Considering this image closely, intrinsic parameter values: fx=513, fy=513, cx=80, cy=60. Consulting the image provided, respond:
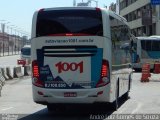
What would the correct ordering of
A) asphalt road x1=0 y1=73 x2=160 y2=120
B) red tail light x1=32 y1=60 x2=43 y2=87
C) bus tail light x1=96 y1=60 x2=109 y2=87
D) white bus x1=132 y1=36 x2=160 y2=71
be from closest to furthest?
1. bus tail light x1=96 y1=60 x2=109 y2=87
2. red tail light x1=32 y1=60 x2=43 y2=87
3. asphalt road x1=0 y1=73 x2=160 y2=120
4. white bus x1=132 y1=36 x2=160 y2=71

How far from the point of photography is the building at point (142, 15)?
2960 inches

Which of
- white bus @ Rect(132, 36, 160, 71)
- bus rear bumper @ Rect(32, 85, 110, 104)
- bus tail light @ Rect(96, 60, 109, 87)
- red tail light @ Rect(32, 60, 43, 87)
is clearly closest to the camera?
bus rear bumper @ Rect(32, 85, 110, 104)

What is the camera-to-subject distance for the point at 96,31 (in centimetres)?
1418

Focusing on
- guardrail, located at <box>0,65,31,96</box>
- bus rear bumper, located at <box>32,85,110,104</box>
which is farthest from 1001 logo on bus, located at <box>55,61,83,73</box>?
guardrail, located at <box>0,65,31,96</box>

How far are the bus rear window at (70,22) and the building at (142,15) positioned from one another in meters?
57.3

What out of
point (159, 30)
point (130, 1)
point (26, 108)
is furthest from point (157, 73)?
point (130, 1)

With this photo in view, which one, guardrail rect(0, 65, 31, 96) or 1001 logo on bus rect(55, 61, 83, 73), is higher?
1001 logo on bus rect(55, 61, 83, 73)

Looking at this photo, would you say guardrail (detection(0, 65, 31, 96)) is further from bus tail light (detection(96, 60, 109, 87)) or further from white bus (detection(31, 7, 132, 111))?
bus tail light (detection(96, 60, 109, 87))

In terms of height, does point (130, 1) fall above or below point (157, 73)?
above

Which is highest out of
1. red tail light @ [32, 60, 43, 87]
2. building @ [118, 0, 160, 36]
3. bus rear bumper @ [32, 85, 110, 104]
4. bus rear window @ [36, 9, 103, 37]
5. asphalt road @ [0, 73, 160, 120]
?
building @ [118, 0, 160, 36]

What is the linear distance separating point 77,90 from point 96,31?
1.72 m

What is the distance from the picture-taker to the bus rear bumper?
1390 centimetres

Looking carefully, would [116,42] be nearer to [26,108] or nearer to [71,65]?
[71,65]

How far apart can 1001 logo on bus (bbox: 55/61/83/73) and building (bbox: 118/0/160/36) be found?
5768 cm
